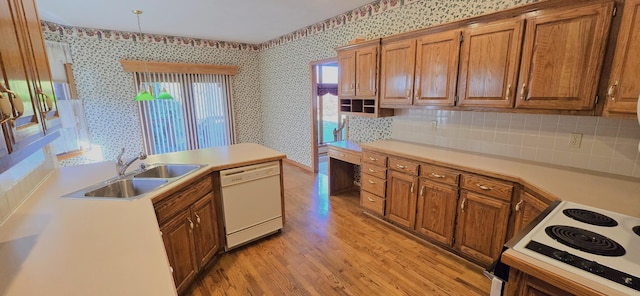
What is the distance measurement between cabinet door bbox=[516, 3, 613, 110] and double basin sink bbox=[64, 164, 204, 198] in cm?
273

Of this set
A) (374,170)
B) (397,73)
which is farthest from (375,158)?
(397,73)

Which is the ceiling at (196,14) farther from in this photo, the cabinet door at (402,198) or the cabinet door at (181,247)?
the cabinet door at (181,247)


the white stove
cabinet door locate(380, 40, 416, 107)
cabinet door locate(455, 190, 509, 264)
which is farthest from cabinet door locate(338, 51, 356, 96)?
the white stove

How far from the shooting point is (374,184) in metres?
3.11

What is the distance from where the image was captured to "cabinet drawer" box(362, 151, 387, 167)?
116 inches

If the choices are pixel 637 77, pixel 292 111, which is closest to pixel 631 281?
pixel 637 77

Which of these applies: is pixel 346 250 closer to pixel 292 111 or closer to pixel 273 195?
pixel 273 195

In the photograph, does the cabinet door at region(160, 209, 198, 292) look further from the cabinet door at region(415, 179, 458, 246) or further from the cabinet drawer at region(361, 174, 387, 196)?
the cabinet door at region(415, 179, 458, 246)

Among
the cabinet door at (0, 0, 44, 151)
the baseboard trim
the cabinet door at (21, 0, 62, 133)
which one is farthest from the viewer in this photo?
the baseboard trim

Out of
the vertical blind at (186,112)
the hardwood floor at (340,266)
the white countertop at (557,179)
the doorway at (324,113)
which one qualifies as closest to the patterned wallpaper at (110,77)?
the vertical blind at (186,112)

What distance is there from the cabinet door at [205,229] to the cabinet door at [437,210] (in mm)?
1946

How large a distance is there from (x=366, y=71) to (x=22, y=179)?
10.2ft

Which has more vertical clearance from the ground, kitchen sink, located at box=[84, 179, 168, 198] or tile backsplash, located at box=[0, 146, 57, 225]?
tile backsplash, located at box=[0, 146, 57, 225]

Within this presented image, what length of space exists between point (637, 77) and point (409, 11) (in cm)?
213
